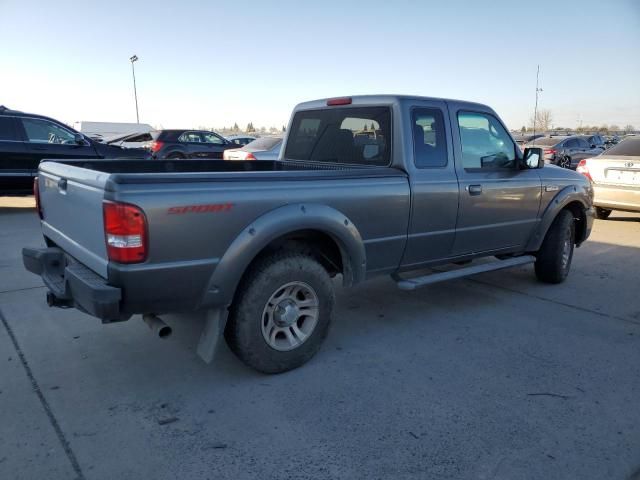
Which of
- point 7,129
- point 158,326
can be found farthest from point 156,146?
point 158,326

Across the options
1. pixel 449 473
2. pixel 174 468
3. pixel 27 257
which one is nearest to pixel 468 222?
pixel 449 473

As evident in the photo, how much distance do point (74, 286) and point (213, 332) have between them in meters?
0.85

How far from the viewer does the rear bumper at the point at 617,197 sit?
29.5 ft

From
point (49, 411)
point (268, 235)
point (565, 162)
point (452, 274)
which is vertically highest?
point (268, 235)

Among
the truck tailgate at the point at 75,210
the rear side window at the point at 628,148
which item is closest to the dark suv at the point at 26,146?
the truck tailgate at the point at 75,210

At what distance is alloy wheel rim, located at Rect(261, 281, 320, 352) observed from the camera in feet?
11.3

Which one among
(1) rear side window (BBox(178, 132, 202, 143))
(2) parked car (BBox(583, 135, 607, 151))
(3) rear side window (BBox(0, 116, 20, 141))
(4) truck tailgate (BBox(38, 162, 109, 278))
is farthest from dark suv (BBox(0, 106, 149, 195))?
(2) parked car (BBox(583, 135, 607, 151))

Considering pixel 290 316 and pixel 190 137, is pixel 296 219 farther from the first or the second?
pixel 190 137

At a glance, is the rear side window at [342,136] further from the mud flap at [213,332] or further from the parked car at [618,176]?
the parked car at [618,176]

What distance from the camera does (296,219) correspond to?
10.8 ft

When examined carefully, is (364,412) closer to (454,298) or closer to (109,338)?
(109,338)

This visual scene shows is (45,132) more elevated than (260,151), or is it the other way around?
(45,132)

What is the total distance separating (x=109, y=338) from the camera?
13.2ft

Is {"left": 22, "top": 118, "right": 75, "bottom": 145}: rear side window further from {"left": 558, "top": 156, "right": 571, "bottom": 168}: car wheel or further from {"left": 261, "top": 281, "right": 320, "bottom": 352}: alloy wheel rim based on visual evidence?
{"left": 558, "top": 156, "right": 571, "bottom": 168}: car wheel
